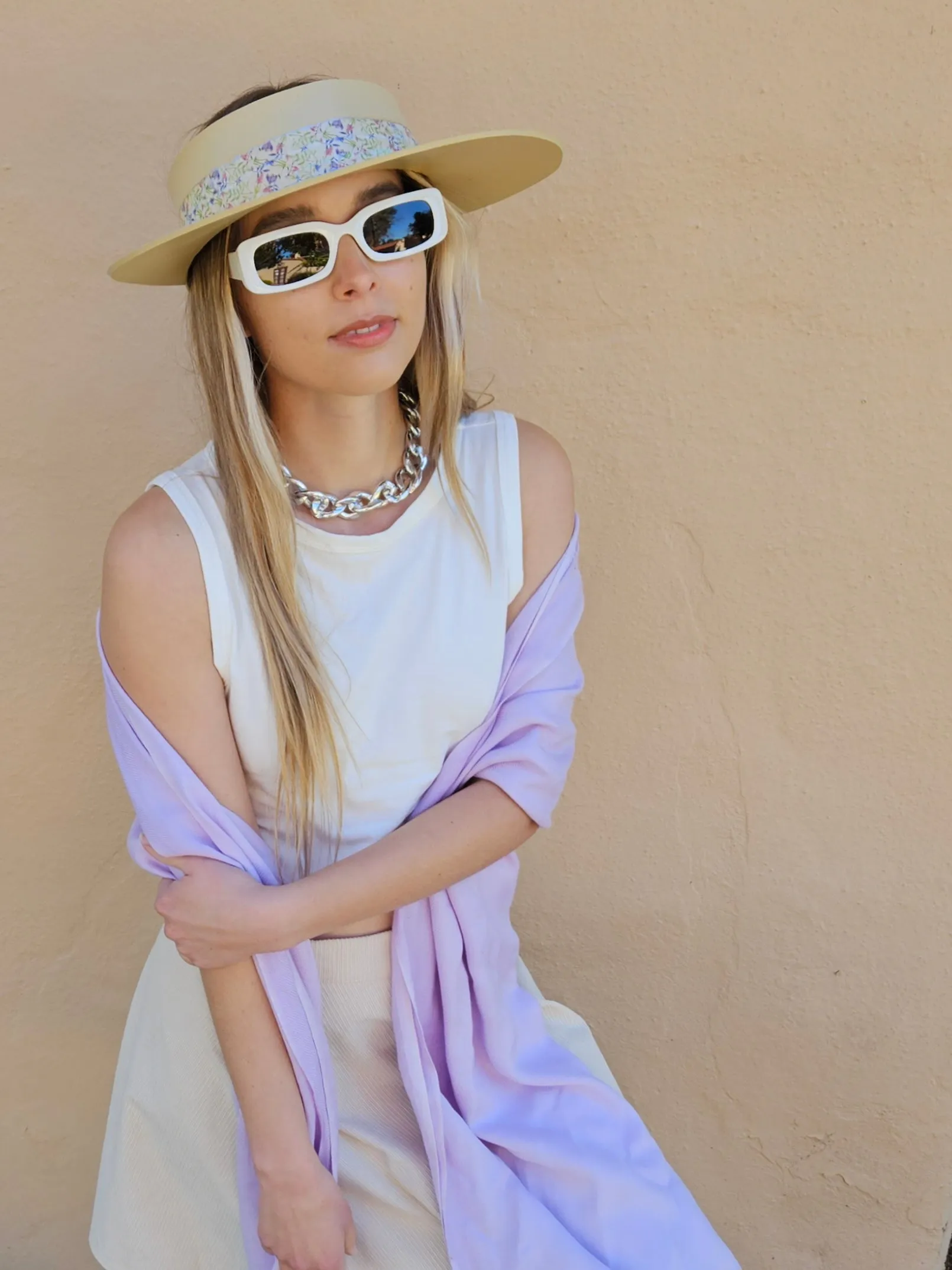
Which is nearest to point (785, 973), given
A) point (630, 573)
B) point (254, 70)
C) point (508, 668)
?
point (630, 573)

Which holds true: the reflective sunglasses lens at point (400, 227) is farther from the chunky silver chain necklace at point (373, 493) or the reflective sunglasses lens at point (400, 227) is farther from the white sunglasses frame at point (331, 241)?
the chunky silver chain necklace at point (373, 493)

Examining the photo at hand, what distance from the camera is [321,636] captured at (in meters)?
1.55

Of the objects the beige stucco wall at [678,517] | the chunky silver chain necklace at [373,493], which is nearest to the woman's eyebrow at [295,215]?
the chunky silver chain necklace at [373,493]

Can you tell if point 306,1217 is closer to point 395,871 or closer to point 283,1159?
point 283,1159

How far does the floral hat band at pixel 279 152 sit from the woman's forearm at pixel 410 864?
741 mm

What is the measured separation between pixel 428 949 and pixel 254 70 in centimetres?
131

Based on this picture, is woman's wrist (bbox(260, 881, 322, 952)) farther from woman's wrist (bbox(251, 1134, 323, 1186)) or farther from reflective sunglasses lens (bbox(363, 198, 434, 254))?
reflective sunglasses lens (bbox(363, 198, 434, 254))

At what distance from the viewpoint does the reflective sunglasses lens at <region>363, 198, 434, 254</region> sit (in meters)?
1.41

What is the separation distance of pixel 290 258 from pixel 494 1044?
982mm

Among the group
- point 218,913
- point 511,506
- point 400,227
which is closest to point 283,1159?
point 218,913

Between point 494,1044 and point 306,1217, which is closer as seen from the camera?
point 306,1217

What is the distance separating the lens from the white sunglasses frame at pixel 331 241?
137cm

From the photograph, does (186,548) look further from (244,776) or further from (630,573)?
(630,573)

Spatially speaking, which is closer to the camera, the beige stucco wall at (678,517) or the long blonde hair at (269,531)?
the long blonde hair at (269,531)
